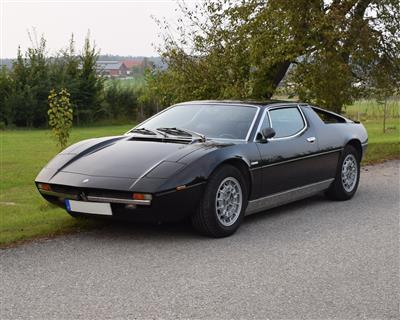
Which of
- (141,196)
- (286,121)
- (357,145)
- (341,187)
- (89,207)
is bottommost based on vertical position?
(341,187)

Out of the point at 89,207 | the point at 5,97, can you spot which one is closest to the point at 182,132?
the point at 89,207

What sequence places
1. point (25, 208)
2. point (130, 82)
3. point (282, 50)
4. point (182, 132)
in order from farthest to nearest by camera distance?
point (130, 82), point (282, 50), point (25, 208), point (182, 132)

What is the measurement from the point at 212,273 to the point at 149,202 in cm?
101

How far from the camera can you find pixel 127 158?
6.28 m

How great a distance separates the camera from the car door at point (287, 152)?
703 centimetres

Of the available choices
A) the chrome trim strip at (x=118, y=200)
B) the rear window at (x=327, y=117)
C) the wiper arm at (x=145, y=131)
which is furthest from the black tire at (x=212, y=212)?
the rear window at (x=327, y=117)

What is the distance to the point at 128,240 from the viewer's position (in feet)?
20.2

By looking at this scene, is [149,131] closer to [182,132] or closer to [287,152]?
[182,132]

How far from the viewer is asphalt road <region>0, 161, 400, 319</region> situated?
4293 mm

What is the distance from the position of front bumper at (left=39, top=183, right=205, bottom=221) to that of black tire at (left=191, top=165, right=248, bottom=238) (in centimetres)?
8

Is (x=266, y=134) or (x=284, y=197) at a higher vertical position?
(x=266, y=134)

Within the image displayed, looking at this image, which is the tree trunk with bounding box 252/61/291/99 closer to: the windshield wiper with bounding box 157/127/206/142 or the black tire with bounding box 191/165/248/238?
the windshield wiper with bounding box 157/127/206/142

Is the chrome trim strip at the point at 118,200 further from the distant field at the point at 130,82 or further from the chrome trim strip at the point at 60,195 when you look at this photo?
the distant field at the point at 130,82

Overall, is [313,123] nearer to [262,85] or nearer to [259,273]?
[259,273]
